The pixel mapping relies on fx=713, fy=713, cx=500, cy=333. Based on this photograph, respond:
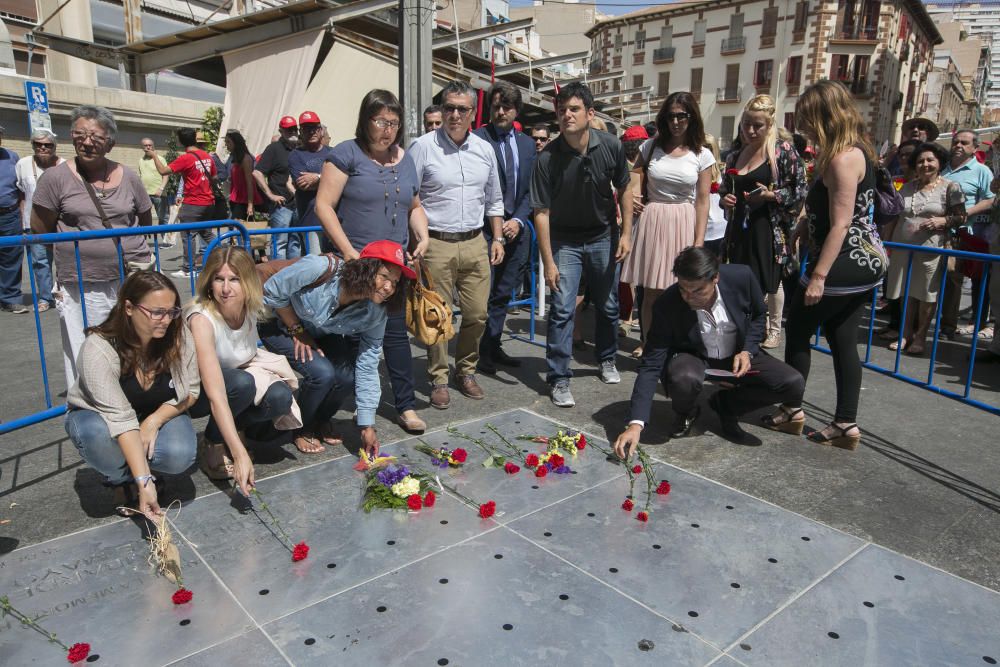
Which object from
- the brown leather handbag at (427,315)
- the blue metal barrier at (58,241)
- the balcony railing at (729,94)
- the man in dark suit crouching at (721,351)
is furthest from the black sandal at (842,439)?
the balcony railing at (729,94)

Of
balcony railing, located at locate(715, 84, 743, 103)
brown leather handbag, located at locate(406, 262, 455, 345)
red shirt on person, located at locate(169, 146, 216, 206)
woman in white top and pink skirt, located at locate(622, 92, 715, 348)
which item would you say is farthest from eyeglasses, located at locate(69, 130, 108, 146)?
balcony railing, located at locate(715, 84, 743, 103)

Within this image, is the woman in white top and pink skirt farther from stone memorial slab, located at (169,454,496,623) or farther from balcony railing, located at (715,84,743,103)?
balcony railing, located at (715,84,743,103)

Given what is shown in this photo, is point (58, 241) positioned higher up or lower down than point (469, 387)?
higher up

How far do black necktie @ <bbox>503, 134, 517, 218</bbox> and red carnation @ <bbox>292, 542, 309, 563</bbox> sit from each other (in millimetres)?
3197

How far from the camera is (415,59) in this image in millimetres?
5785

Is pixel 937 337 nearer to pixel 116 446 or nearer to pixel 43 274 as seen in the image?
pixel 116 446

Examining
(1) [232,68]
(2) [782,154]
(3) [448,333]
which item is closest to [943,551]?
(3) [448,333]

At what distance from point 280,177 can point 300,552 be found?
20.3 feet

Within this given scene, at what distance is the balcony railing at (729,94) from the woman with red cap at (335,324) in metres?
49.2

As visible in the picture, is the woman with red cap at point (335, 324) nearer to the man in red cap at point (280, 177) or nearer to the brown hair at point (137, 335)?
the brown hair at point (137, 335)

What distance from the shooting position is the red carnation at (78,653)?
6.92ft

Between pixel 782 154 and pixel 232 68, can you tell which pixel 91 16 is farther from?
pixel 782 154

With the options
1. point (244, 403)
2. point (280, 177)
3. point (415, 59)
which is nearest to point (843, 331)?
point (244, 403)

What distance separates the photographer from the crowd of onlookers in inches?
119
